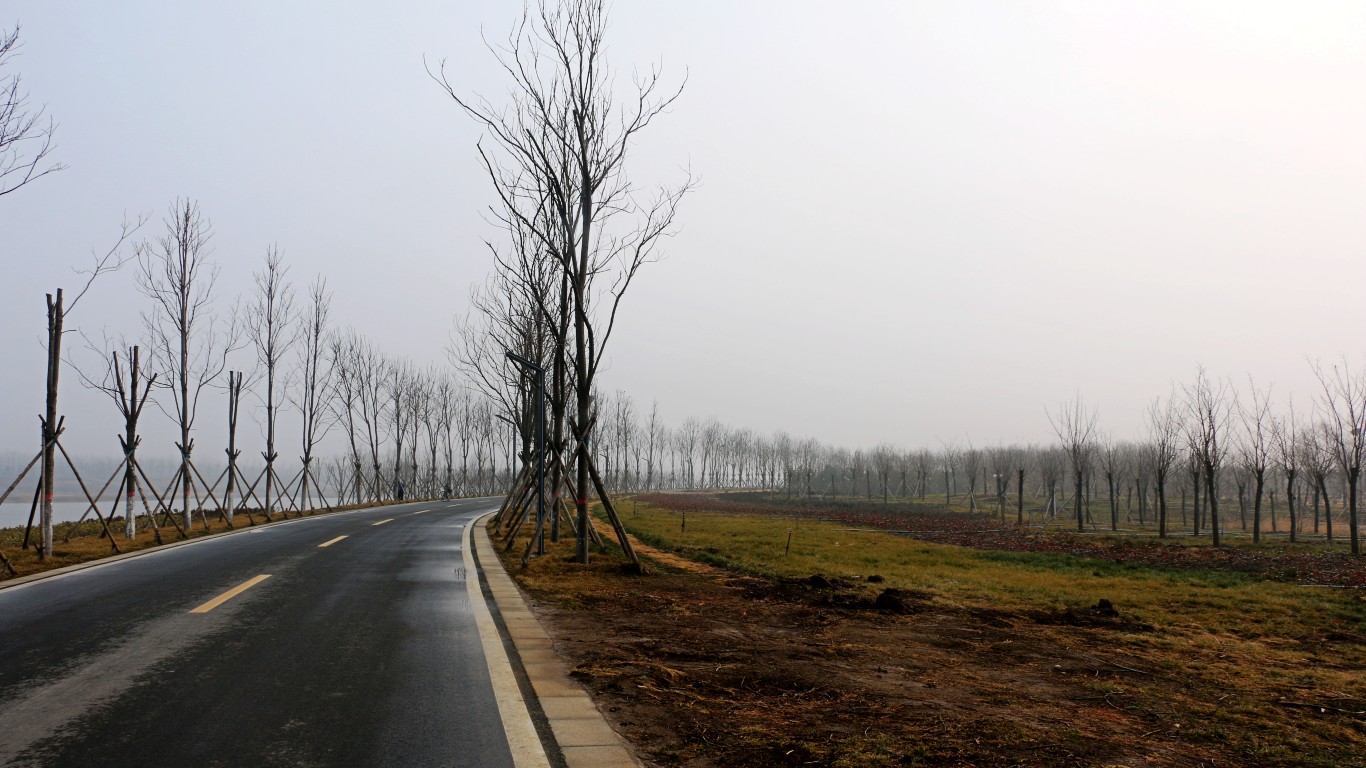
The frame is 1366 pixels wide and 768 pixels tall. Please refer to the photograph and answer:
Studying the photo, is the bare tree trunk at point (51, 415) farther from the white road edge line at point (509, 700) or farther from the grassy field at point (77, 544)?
the white road edge line at point (509, 700)

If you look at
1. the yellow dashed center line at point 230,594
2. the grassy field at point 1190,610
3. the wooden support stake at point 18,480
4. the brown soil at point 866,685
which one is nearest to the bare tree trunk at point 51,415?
the wooden support stake at point 18,480

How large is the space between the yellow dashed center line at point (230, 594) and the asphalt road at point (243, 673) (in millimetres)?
25

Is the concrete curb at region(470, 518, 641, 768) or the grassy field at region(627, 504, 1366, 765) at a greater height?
the concrete curb at region(470, 518, 641, 768)

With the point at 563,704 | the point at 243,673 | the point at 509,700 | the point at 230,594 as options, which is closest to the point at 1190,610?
the point at 563,704

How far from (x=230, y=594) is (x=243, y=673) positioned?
3755 mm

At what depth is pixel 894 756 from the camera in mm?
3975

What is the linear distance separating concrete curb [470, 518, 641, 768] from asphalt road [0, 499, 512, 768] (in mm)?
316

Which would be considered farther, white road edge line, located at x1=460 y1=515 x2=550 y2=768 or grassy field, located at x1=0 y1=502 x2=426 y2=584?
grassy field, located at x1=0 y1=502 x2=426 y2=584

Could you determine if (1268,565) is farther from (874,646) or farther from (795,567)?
(874,646)

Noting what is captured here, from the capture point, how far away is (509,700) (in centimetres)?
466

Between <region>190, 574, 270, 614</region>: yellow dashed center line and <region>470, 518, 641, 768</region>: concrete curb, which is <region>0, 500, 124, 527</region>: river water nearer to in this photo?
<region>190, 574, 270, 614</region>: yellow dashed center line

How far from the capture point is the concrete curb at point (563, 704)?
12.4ft

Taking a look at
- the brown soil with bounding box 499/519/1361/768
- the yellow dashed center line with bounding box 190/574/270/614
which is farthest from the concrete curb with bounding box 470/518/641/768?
the yellow dashed center line with bounding box 190/574/270/614

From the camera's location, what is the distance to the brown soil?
4.15 metres
